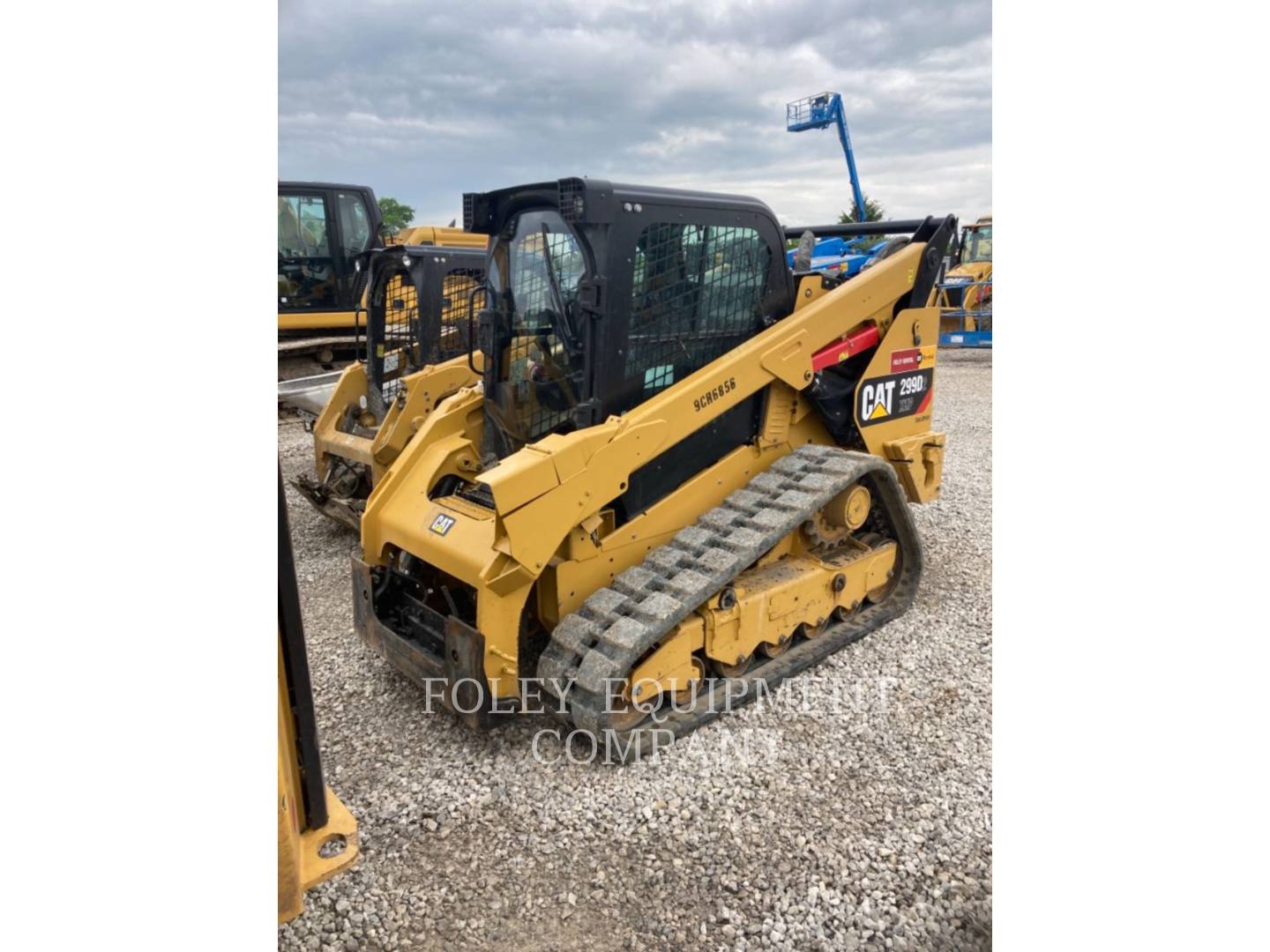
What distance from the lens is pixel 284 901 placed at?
178 centimetres

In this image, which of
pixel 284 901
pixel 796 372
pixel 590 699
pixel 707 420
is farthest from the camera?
pixel 796 372

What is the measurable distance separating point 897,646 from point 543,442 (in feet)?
7.44

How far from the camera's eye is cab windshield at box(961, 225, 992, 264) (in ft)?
55.7

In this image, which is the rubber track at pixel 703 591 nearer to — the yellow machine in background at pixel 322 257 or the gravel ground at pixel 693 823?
the gravel ground at pixel 693 823

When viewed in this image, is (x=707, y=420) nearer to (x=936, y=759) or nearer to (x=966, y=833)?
(x=936, y=759)

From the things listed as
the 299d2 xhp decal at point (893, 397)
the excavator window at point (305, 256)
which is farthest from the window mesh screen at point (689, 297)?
the excavator window at point (305, 256)

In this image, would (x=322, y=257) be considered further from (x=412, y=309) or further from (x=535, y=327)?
(x=535, y=327)

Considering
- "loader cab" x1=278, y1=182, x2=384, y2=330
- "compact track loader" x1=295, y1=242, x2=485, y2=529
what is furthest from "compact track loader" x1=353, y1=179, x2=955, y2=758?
"loader cab" x1=278, y1=182, x2=384, y2=330

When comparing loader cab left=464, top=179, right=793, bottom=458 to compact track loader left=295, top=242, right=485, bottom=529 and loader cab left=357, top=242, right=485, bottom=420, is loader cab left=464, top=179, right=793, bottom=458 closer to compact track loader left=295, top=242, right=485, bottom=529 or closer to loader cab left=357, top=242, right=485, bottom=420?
compact track loader left=295, top=242, right=485, bottom=529

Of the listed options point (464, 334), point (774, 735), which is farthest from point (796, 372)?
point (464, 334)

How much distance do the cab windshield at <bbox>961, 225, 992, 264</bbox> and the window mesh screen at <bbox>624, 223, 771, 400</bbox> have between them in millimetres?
14161

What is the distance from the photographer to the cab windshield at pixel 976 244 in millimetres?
16984

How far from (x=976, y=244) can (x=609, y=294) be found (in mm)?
→ 16010

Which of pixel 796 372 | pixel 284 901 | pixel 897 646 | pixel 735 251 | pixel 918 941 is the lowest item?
pixel 918 941
